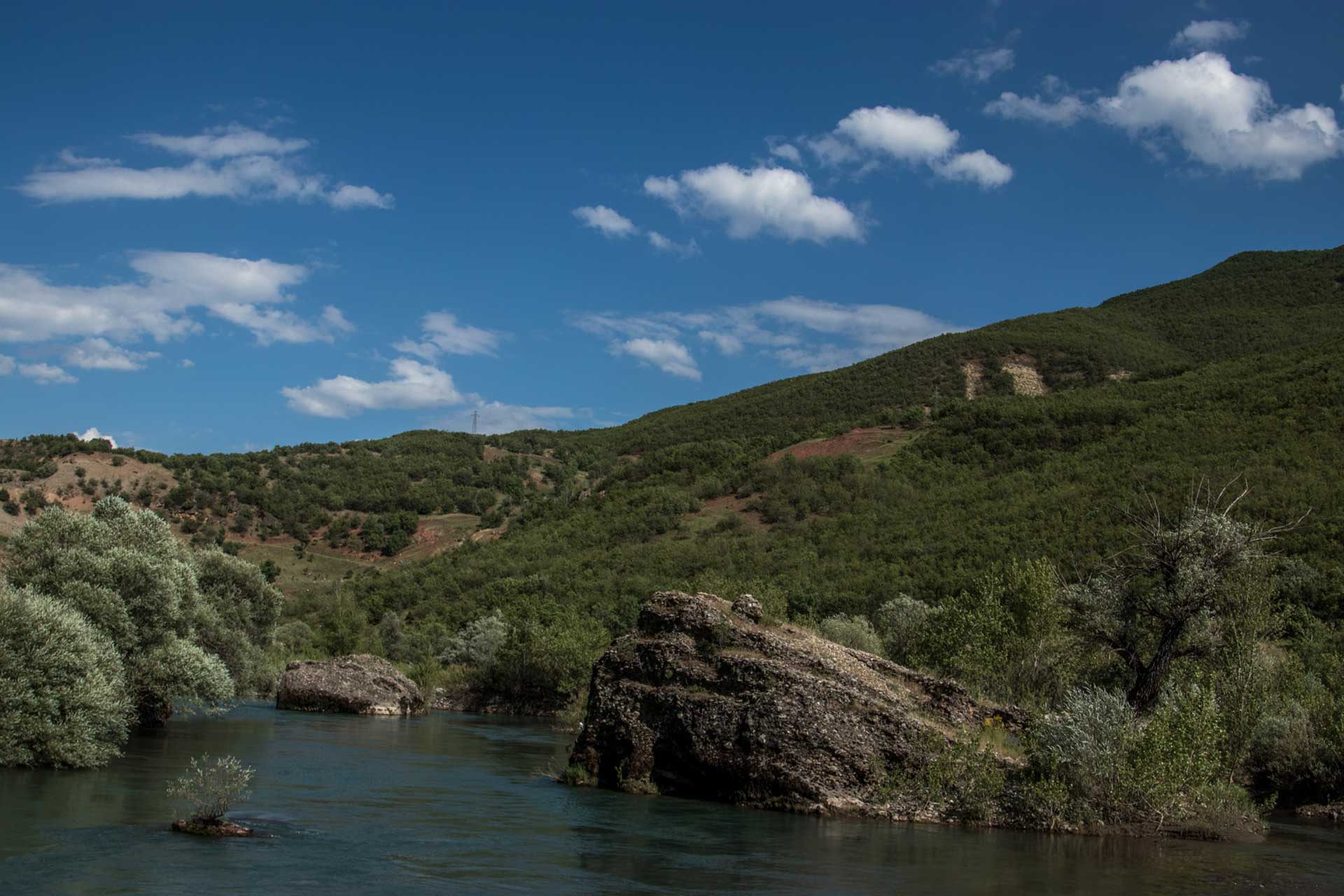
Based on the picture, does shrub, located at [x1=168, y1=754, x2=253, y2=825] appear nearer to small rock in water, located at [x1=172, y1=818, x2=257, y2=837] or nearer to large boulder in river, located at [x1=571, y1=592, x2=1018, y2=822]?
small rock in water, located at [x1=172, y1=818, x2=257, y2=837]

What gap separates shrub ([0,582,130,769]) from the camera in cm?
2238

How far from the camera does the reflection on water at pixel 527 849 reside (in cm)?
1532

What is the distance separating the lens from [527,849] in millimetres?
18062

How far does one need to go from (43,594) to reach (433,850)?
1560 centimetres

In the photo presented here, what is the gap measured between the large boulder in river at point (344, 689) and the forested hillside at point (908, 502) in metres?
7.47

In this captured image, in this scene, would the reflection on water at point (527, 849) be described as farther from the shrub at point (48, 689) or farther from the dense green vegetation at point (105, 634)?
the dense green vegetation at point (105, 634)

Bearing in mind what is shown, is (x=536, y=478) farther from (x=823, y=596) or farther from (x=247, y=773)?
(x=247, y=773)

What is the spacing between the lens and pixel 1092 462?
68875 millimetres

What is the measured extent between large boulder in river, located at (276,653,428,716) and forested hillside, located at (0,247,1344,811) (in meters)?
7.47

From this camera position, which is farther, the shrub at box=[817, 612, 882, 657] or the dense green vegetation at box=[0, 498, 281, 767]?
the shrub at box=[817, 612, 882, 657]

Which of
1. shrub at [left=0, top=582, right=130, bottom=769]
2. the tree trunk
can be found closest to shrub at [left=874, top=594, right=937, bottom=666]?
the tree trunk

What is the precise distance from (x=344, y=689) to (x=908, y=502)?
41.8 meters

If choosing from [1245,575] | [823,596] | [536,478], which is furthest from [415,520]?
[1245,575]

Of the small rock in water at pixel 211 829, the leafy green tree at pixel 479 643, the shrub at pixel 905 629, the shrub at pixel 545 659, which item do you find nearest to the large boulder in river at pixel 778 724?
the small rock in water at pixel 211 829
